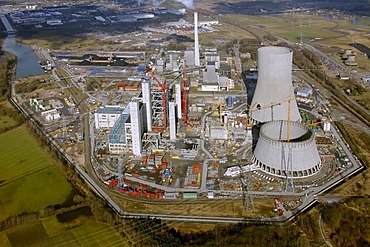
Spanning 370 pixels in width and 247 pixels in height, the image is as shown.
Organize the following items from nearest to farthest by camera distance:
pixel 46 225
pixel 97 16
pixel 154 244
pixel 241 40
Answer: pixel 154 244 < pixel 46 225 < pixel 241 40 < pixel 97 16

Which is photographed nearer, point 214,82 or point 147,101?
point 147,101

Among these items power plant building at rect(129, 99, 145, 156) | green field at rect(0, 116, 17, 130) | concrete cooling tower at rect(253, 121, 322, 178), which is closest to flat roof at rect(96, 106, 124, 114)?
power plant building at rect(129, 99, 145, 156)

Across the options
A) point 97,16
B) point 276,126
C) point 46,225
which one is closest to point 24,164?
point 46,225

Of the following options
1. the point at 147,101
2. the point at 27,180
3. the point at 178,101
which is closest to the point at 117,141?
the point at 147,101

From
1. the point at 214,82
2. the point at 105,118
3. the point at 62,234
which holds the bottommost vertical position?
the point at 62,234

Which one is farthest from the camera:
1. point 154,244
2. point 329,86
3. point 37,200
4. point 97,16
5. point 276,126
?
point 97,16

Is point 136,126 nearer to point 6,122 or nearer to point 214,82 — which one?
point 6,122

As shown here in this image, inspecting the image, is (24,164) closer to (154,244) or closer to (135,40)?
(154,244)

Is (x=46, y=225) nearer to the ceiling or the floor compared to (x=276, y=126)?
nearer to the floor
